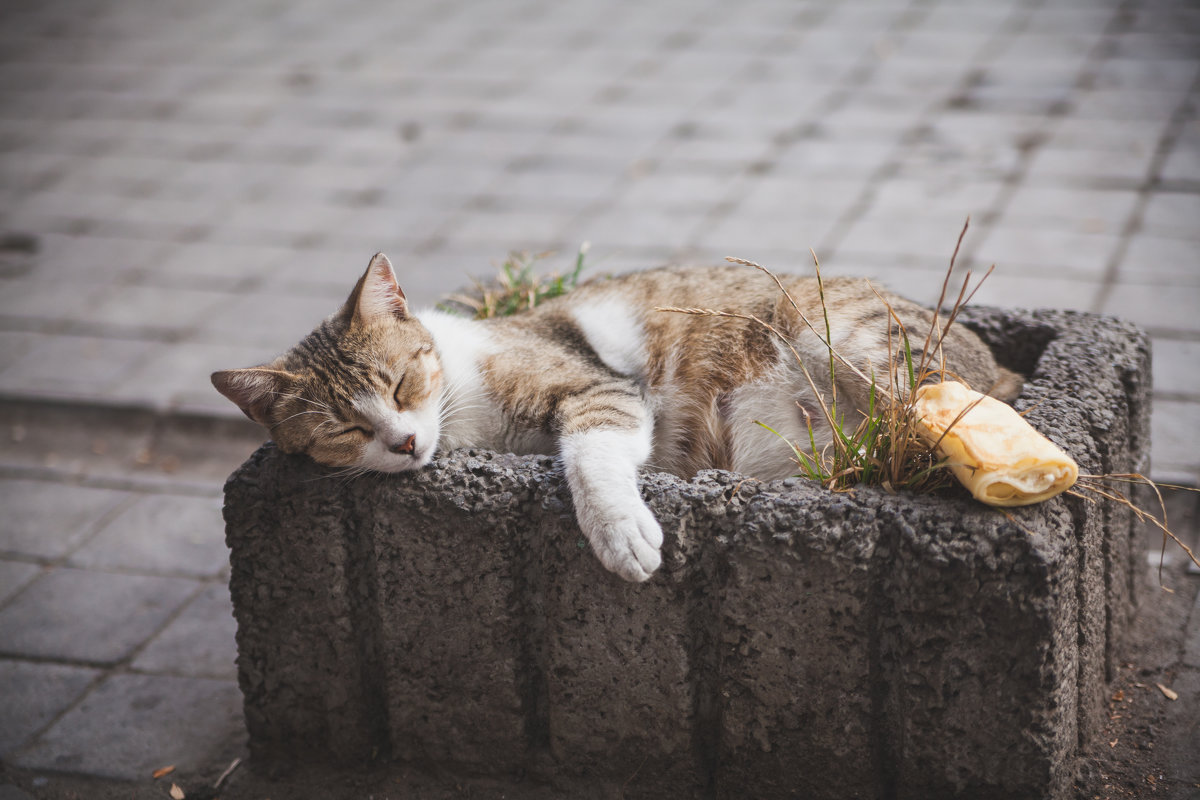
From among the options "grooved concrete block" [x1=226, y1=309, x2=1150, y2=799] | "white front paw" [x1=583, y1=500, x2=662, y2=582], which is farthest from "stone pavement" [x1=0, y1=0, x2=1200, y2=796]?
"white front paw" [x1=583, y1=500, x2=662, y2=582]

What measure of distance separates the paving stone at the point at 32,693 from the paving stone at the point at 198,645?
0.58 feet

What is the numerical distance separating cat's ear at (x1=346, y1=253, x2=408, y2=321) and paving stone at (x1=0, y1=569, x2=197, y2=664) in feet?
4.96

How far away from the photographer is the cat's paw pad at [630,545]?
204 centimetres

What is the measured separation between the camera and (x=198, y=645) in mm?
3230

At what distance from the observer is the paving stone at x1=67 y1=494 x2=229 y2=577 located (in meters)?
3.64

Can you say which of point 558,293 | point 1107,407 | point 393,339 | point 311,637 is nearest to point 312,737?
point 311,637

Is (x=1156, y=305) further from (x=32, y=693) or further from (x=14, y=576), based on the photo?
(x=14, y=576)

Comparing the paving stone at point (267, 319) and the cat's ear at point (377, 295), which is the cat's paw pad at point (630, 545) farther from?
the paving stone at point (267, 319)

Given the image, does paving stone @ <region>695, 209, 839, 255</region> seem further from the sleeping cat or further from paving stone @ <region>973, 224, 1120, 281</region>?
the sleeping cat

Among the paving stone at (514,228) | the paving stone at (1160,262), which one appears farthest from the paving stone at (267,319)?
the paving stone at (1160,262)

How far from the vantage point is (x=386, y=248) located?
5484mm

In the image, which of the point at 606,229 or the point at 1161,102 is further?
the point at 1161,102

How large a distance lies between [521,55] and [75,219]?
10.8 feet

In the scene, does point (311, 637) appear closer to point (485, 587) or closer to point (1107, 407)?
point (485, 587)
